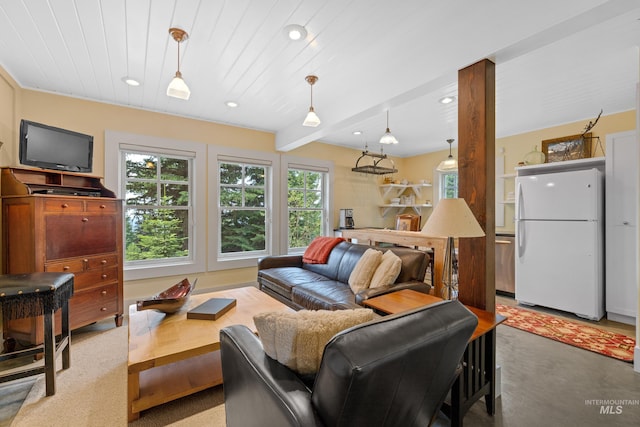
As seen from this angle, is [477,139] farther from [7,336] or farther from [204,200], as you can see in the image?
[7,336]

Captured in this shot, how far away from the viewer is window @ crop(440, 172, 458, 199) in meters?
5.49

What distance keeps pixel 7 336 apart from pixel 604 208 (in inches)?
240

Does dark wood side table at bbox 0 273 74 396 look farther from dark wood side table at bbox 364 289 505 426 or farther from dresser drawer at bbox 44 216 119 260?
dark wood side table at bbox 364 289 505 426

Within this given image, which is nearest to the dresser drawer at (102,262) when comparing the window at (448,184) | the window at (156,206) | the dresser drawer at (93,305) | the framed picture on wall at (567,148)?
A: the dresser drawer at (93,305)

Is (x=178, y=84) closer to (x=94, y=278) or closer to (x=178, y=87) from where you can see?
(x=178, y=87)

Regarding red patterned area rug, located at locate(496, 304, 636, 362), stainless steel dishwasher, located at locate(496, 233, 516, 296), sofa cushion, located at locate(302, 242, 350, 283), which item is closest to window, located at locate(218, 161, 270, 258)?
sofa cushion, located at locate(302, 242, 350, 283)

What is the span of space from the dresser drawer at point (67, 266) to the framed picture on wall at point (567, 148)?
573 centimetres

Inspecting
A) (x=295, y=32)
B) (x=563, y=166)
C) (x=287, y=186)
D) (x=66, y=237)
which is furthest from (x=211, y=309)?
(x=563, y=166)

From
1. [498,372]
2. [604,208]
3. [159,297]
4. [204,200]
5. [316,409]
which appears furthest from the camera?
[204,200]

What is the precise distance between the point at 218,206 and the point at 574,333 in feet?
14.7

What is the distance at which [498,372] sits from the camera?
6.13 ft

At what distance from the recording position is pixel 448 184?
554cm

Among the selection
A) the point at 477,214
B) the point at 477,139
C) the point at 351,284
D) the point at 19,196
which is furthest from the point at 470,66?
the point at 19,196

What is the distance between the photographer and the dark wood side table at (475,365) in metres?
1.49
